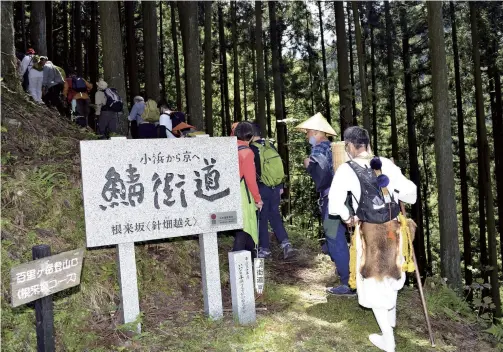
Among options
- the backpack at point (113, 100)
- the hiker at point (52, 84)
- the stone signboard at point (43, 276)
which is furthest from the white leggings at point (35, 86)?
the stone signboard at point (43, 276)

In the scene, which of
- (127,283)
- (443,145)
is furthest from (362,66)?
(127,283)

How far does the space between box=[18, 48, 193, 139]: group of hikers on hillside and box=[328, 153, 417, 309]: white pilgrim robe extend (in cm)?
481

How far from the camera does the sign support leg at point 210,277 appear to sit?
180 inches

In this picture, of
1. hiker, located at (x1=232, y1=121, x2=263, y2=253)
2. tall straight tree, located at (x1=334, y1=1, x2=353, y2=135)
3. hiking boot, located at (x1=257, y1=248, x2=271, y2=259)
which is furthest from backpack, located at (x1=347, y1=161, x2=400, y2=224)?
tall straight tree, located at (x1=334, y1=1, x2=353, y2=135)

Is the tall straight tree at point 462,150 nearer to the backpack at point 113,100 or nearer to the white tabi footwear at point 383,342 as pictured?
the backpack at point 113,100

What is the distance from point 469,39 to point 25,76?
14.7 meters

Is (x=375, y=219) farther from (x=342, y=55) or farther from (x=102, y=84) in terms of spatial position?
(x=342, y=55)

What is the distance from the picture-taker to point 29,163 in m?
5.25

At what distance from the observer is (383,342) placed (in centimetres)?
439

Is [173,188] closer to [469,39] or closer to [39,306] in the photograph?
[39,306]

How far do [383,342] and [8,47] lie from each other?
602cm

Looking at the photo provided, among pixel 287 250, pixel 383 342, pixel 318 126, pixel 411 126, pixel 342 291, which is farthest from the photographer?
pixel 411 126

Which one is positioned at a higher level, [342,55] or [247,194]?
[342,55]

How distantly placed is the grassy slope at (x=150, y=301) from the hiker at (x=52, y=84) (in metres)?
2.75
